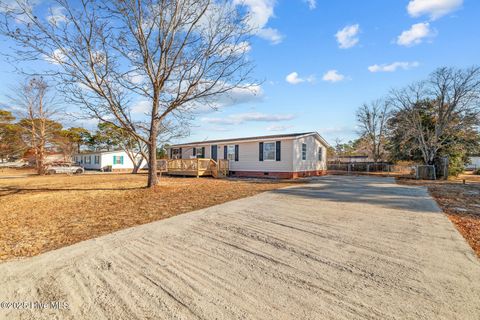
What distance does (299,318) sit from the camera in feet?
6.60

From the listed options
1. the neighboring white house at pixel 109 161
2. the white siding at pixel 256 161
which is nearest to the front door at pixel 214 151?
the white siding at pixel 256 161

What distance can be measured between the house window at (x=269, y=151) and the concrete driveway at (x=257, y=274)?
39.0 ft

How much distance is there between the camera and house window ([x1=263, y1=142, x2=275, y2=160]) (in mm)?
16578

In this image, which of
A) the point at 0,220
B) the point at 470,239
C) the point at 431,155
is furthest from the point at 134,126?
the point at 431,155

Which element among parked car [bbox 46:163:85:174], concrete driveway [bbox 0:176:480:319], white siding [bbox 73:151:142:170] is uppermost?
white siding [bbox 73:151:142:170]

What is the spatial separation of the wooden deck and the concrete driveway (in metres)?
12.5

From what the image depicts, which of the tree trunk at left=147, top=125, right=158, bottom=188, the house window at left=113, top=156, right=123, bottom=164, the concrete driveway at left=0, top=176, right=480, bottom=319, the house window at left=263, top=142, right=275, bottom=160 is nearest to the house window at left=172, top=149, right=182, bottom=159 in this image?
the house window at left=263, top=142, right=275, bottom=160

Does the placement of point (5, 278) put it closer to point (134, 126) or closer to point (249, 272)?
point (249, 272)

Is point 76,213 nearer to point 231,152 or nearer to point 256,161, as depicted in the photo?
point 256,161

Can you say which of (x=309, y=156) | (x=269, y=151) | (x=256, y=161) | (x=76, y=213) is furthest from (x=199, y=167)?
(x=76, y=213)

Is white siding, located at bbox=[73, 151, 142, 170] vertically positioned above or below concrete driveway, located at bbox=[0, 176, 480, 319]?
above

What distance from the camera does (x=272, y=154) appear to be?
16641 mm

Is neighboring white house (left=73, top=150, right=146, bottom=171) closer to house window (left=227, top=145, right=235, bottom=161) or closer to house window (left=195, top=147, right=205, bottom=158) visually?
house window (left=195, top=147, right=205, bottom=158)

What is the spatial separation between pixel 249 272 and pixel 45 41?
9356mm
